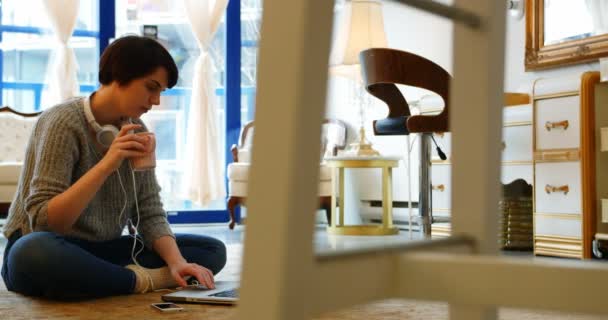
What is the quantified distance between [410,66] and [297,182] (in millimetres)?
2901

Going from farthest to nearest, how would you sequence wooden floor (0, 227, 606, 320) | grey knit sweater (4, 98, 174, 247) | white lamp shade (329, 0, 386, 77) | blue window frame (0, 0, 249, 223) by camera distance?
blue window frame (0, 0, 249, 223) < white lamp shade (329, 0, 386, 77) < grey knit sweater (4, 98, 174, 247) < wooden floor (0, 227, 606, 320)

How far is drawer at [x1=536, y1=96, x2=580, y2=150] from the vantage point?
320 cm

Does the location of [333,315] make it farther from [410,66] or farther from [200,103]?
[200,103]

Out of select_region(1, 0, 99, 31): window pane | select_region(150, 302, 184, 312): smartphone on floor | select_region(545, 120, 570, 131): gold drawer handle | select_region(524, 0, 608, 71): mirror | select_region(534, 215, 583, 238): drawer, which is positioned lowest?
select_region(150, 302, 184, 312): smartphone on floor

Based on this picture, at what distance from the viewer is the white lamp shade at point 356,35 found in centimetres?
464

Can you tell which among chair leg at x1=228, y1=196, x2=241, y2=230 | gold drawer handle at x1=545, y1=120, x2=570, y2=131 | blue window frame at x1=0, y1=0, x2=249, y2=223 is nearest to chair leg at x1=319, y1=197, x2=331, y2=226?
chair leg at x1=228, y1=196, x2=241, y2=230

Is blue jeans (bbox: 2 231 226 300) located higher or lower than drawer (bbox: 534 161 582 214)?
lower

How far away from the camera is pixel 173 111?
5879 millimetres

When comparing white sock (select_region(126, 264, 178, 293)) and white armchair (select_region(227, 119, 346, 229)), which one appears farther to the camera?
white armchair (select_region(227, 119, 346, 229))

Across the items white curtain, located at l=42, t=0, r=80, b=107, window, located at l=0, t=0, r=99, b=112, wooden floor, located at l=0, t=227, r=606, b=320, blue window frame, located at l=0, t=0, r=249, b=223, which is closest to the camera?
wooden floor, located at l=0, t=227, r=606, b=320

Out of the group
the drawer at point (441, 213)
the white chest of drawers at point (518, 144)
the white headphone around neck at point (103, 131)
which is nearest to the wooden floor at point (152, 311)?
the white headphone around neck at point (103, 131)

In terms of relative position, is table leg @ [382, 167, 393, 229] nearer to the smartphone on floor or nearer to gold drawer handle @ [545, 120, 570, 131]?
gold drawer handle @ [545, 120, 570, 131]

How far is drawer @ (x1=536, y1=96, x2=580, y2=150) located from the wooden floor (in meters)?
1.55

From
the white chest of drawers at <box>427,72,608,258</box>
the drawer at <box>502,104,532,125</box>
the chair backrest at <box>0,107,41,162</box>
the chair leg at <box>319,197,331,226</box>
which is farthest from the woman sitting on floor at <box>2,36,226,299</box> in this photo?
the chair leg at <box>319,197,331,226</box>
